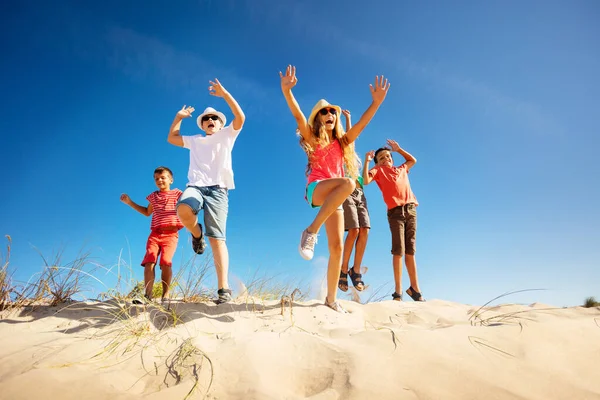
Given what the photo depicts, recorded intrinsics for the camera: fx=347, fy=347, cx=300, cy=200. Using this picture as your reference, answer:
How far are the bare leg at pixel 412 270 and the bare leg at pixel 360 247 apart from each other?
0.64 meters

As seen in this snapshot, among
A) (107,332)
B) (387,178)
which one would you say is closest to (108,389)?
(107,332)

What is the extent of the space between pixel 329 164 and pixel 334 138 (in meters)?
0.40

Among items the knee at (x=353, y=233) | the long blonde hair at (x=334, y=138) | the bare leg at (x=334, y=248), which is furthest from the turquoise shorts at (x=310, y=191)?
the knee at (x=353, y=233)

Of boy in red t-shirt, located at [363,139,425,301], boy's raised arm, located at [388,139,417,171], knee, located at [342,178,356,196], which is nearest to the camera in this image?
knee, located at [342,178,356,196]

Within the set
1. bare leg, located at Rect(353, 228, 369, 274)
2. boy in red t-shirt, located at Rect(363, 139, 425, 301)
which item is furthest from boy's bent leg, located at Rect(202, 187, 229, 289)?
boy in red t-shirt, located at Rect(363, 139, 425, 301)

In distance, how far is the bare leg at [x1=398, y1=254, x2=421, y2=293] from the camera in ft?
16.3

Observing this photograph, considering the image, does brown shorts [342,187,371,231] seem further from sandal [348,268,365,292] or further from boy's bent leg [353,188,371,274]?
sandal [348,268,365,292]

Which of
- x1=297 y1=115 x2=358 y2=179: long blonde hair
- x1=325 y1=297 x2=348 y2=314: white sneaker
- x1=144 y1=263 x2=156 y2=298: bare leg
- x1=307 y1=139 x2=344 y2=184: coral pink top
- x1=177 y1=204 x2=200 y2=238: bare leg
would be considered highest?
x1=297 y1=115 x2=358 y2=179: long blonde hair

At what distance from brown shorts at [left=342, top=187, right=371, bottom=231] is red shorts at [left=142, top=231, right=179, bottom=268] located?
7.96 ft

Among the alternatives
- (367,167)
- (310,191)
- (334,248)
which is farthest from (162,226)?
(367,167)

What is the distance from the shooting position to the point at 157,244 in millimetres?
4516

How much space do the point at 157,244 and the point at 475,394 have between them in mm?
4013

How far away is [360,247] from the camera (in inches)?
206

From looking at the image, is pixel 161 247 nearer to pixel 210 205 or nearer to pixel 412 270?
pixel 210 205
